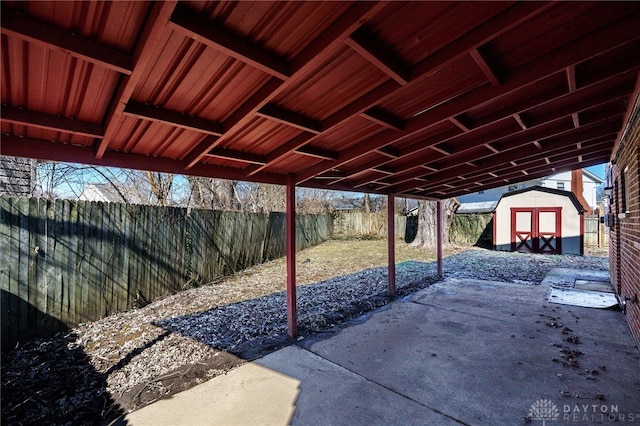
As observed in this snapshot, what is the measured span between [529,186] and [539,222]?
4974 mm

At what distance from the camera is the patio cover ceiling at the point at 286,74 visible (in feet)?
4.77

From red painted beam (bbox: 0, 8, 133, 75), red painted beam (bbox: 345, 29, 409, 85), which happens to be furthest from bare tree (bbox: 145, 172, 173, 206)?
red painted beam (bbox: 345, 29, 409, 85)

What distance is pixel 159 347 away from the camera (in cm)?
361

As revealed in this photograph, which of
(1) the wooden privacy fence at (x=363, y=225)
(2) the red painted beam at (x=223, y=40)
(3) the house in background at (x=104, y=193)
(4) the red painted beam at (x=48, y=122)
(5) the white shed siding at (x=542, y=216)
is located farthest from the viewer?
(1) the wooden privacy fence at (x=363, y=225)

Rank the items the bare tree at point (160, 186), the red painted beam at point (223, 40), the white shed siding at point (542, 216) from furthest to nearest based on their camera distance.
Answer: the white shed siding at point (542, 216) < the bare tree at point (160, 186) < the red painted beam at point (223, 40)

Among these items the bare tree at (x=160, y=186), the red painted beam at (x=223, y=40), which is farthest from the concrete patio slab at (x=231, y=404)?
the bare tree at (x=160, y=186)

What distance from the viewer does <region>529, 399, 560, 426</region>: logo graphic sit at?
7.42 feet

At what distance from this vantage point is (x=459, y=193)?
7.54 metres

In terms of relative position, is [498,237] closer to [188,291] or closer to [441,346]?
[441,346]

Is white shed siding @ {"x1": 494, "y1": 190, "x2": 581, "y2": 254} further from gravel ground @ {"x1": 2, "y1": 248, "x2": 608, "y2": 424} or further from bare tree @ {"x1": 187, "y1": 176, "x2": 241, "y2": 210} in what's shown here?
bare tree @ {"x1": 187, "y1": 176, "x2": 241, "y2": 210}

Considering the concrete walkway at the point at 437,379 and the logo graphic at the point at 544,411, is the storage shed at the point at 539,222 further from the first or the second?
the logo graphic at the point at 544,411

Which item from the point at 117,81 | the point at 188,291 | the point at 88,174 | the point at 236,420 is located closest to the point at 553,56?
the point at 117,81

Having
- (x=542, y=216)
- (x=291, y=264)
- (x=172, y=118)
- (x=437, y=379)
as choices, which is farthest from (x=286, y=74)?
(x=542, y=216)

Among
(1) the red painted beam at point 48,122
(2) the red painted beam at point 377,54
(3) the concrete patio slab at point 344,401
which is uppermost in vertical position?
(2) the red painted beam at point 377,54
